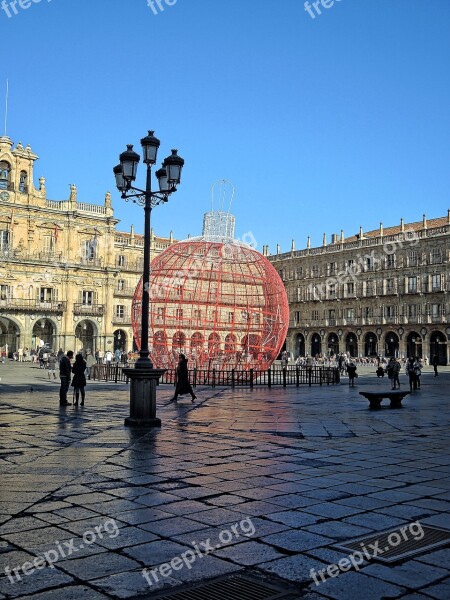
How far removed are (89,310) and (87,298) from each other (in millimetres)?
1162

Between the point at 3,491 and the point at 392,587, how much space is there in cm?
340

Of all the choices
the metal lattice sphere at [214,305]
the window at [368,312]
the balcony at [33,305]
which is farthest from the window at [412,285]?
the metal lattice sphere at [214,305]

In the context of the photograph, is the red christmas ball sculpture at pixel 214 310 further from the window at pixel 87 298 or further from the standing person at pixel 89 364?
the window at pixel 87 298

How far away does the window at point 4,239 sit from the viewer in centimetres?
4459

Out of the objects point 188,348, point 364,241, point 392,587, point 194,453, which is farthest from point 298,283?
point 392,587

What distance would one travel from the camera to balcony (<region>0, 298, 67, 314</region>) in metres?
44.1

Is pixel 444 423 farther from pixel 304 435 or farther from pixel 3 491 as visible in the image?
pixel 3 491

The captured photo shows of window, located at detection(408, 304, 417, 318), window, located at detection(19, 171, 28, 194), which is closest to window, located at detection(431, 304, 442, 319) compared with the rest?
window, located at detection(408, 304, 417, 318)

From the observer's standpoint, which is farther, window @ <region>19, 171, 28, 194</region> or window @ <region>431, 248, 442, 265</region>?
window @ <region>431, 248, 442, 265</region>

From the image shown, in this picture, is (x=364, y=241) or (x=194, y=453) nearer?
(x=194, y=453)

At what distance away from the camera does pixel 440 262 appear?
48406 millimetres

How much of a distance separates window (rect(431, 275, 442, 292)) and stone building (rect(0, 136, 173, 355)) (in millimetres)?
25052

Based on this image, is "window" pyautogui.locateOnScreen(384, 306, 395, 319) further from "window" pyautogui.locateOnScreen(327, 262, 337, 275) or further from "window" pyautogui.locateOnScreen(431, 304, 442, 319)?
"window" pyautogui.locateOnScreen(327, 262, 337, 275)

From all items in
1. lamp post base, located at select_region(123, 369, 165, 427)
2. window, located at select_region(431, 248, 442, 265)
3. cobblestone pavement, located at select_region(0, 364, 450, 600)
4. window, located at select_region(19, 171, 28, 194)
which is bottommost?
cobblestone pavement, located at select_region(0, 364, 450, 600)
